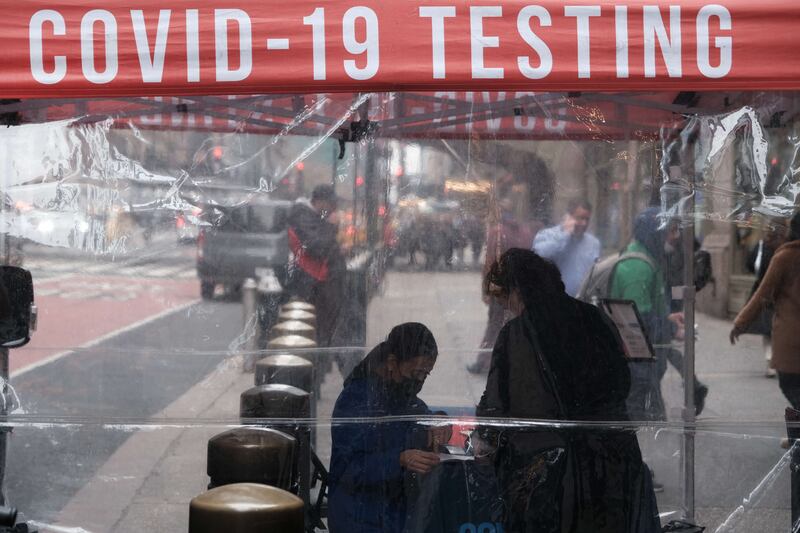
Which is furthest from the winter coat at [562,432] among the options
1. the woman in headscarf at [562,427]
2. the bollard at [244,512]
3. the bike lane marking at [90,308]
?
the bike lane marking at [90,308]

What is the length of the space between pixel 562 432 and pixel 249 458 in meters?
1.35

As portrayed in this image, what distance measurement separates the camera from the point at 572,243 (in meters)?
4.78

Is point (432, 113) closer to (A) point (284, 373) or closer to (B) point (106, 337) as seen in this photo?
(A) point (284, 373)

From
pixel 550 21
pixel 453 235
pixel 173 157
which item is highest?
pixel 550 21

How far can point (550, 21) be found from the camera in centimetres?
362

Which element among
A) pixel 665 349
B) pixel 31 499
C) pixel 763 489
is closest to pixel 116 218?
pixel 31 499

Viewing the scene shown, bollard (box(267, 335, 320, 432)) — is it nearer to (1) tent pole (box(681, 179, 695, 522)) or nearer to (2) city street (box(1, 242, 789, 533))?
(2) city street (box(1, 242, 789, 533))

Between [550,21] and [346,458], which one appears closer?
[550,21]

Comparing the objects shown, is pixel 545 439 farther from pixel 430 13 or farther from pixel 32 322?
pixel 32 322

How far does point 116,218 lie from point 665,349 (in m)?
2.72

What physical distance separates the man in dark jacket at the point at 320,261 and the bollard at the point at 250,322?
9.7 inches

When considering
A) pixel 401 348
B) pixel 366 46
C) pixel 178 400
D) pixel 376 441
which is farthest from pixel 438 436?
pixel 366 46

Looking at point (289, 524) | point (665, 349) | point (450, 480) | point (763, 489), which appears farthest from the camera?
point (665, 349)

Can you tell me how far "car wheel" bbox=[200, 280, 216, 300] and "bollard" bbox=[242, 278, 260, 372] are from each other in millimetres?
189
